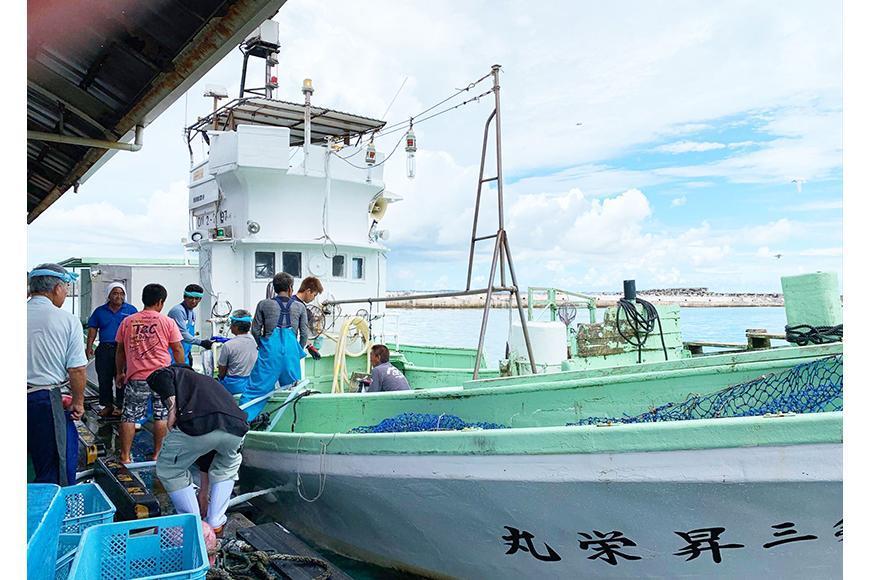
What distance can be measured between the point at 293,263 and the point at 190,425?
563cm

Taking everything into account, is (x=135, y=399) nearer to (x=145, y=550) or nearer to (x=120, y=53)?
(x=145, y=550)

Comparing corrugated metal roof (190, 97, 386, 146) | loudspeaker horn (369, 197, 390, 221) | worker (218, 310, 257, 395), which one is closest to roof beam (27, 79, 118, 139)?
worker (218, 310, 257, 395)

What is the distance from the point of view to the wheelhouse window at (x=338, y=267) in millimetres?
9438

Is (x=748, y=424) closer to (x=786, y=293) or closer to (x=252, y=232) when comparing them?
(x=786, y=293)

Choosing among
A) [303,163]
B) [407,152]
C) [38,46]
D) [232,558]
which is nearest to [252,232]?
[303,163]

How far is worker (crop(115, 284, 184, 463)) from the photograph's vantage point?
4875 millimetres

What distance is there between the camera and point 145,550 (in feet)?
10.3

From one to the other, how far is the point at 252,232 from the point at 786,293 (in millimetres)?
6878

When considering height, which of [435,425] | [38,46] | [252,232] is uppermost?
[38,46]

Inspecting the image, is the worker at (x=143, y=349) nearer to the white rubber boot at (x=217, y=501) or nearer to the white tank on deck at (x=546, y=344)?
the white rubber boot at (x=217, y=501)

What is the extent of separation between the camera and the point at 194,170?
1071 centimetres

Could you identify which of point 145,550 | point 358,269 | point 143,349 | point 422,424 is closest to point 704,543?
point 422,424

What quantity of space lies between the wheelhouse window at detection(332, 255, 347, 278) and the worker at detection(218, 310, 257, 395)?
4209mm

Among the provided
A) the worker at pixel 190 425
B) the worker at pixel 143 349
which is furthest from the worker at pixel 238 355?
the worker at pixel 190 425
